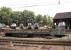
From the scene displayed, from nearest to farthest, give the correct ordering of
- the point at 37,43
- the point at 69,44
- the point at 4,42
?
the point at 69,44, the point at 37,43, the point at 4,42

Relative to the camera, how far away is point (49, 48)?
9703mm

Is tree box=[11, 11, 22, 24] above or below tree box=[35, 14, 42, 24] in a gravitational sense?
above

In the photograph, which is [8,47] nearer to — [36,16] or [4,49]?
[4,49]

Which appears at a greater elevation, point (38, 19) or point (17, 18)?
point (17, 18)

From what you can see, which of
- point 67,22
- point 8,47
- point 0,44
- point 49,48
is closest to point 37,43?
point 49,48

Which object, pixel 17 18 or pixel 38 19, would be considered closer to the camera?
pixel 17 18

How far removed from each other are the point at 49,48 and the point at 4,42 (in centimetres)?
289

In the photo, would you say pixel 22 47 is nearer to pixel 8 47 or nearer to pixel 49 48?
pixel 8 47

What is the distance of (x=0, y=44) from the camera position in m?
11.2

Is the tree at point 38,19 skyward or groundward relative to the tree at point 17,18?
groundward

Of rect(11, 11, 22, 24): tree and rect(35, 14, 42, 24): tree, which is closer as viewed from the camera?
rect(11, 11, 22, 24): tree

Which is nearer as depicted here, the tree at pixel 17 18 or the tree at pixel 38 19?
the tree at pixel 17 18

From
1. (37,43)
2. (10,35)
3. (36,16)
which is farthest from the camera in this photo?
(36,16)

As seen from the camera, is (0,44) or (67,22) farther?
(67,22)
